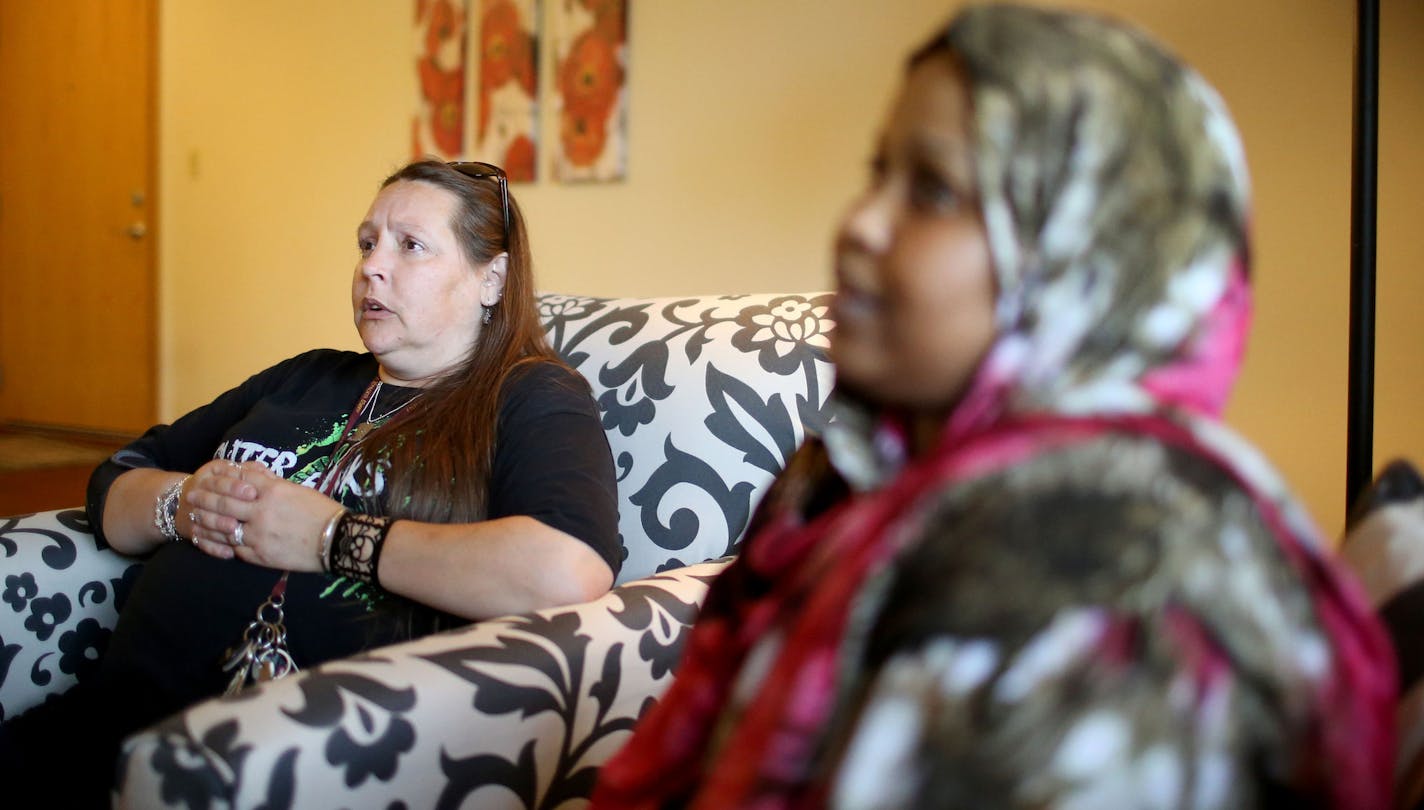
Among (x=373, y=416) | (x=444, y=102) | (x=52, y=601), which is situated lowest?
(x=52, y=601)

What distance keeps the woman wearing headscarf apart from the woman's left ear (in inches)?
37.6

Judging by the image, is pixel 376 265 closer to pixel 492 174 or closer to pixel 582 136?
pixel 492 174

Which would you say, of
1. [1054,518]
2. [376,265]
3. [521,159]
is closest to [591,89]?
[521,159]

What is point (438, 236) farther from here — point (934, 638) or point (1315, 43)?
point (1315, 43)

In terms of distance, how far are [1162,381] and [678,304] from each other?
1102mm

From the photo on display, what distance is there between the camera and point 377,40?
392 centimetres

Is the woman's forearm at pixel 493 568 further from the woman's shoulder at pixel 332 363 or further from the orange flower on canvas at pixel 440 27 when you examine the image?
the orange flower on canvas at pixel 440 27

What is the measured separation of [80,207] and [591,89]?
10.6 ft

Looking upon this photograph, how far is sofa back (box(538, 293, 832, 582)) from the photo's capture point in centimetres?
132

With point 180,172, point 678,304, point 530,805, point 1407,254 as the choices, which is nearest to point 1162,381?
point 530,805

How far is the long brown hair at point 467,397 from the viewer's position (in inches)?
46.9

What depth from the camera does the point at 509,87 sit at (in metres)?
3.40

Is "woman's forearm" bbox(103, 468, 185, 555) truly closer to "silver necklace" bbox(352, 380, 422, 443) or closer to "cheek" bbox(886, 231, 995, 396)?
"silver necklace" bbox(352, 380, 422, 443)

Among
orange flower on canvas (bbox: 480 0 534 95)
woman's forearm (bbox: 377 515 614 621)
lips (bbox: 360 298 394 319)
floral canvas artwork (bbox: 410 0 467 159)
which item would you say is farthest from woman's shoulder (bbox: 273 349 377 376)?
floral canvas artwork (bbox: 410 0 467 159)
